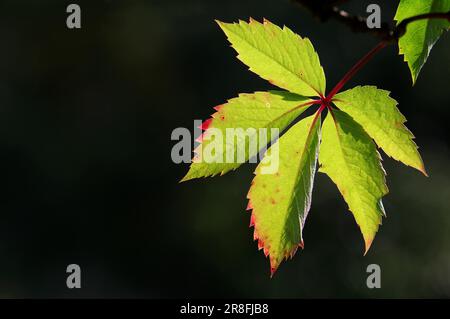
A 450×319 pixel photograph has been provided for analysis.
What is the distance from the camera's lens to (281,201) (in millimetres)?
534

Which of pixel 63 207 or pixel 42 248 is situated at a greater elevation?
pixel 63 207

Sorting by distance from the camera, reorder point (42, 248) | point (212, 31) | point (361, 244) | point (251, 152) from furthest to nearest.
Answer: point (212, 31) < point (42, 248) < point (361, 244) < point (251, 152)

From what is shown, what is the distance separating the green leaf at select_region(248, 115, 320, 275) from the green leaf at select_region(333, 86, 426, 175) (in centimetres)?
6

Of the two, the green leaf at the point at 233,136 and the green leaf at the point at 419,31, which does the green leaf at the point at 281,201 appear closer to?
the green leaf at the point at 233,136

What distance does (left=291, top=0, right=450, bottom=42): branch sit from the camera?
43 centimetres

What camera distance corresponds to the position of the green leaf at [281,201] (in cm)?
53

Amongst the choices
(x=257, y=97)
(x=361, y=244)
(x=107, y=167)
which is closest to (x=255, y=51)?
(x=257, y=97)

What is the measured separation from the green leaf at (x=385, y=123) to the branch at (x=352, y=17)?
0.07 metres

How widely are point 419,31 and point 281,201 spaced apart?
0.20m

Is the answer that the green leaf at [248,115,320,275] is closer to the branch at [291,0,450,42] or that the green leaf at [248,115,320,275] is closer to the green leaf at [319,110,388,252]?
the green leaf at [319,110,388,252]

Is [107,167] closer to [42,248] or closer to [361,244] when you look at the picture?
[42,248]

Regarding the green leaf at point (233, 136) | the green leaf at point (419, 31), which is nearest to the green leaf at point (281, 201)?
the green leaf at point (233, 136)

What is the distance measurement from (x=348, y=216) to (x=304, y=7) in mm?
3359

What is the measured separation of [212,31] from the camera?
4270 millimetres
